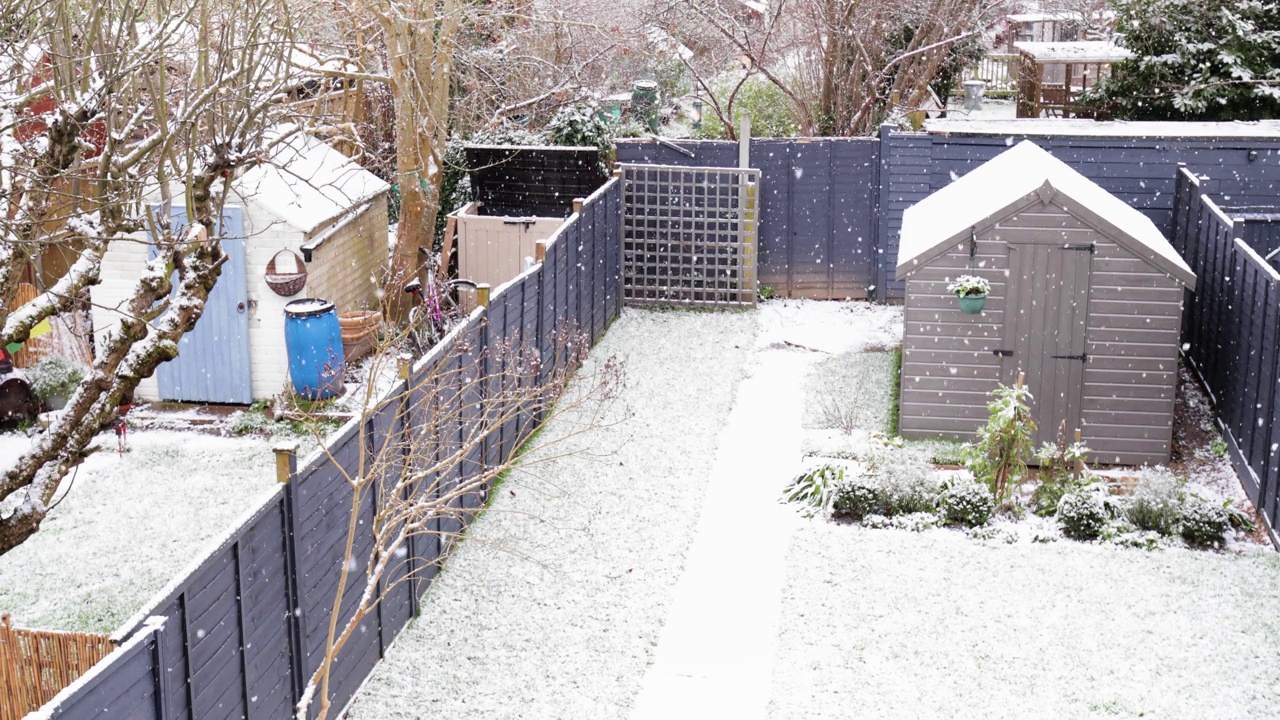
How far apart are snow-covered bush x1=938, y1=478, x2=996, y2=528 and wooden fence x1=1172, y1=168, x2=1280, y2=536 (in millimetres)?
1986

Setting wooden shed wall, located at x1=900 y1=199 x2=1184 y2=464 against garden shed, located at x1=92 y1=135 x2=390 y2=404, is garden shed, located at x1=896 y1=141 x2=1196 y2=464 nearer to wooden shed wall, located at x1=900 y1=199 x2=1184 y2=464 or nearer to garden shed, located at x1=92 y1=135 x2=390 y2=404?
wooden shed wall, located at x1=900 y1=199 x2=1184 y2=464

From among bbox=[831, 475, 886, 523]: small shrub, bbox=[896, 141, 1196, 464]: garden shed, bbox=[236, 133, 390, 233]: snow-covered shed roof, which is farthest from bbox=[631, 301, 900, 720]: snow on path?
bbox=[236, 133, 390, 233]: snow-covered shed roof

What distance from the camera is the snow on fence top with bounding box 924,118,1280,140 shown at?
1465 cm

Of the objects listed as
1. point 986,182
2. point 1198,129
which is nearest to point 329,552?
point 986,182

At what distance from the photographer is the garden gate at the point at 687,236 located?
614 inches

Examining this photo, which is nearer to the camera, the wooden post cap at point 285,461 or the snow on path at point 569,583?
the wooden post cap at point 285,461

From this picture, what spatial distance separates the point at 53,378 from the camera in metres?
12.1

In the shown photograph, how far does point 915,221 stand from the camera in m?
13.0

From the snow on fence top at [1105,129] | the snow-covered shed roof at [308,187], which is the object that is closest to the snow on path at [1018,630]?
the snow-covered shed roof at [308,187]

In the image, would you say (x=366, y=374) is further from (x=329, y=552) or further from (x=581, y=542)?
(x=329, y=552)

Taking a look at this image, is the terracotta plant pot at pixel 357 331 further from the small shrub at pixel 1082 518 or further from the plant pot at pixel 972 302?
the small shrub at pixel 1082 518

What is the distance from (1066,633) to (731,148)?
931cm

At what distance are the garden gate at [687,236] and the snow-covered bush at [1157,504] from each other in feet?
22.4

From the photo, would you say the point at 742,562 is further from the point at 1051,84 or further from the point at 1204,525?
the point at 1051,84
